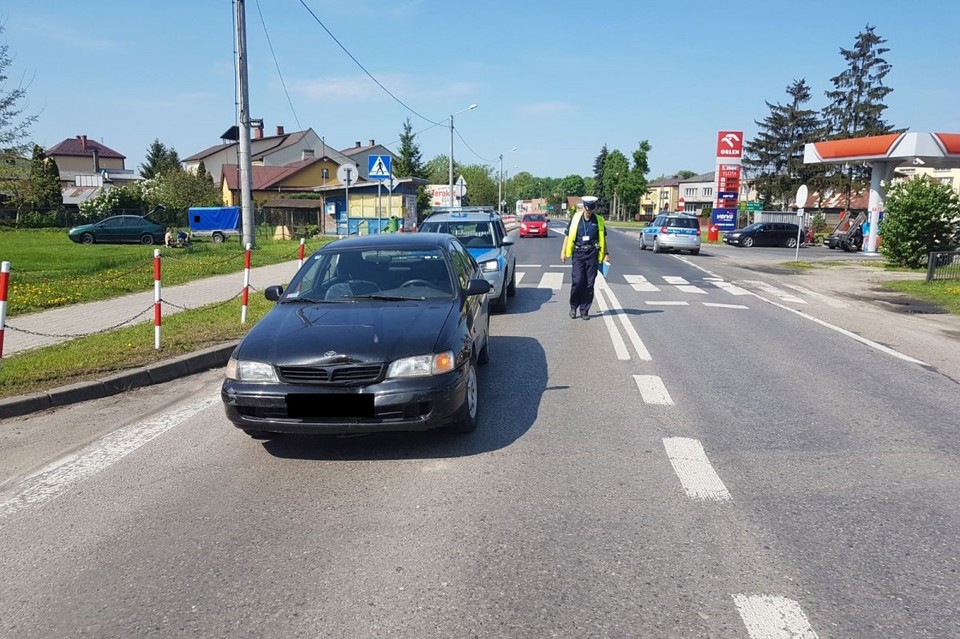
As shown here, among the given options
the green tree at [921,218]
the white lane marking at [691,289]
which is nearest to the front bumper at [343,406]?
the white lane marking at [691,289]

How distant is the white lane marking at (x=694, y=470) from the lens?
4.23 m

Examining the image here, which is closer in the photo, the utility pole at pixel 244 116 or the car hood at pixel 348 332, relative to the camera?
the car hood at pixel 348 332

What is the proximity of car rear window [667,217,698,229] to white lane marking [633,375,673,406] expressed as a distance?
23.9 meters

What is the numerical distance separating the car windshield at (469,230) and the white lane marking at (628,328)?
2.53m

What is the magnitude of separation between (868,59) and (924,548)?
68476 mm

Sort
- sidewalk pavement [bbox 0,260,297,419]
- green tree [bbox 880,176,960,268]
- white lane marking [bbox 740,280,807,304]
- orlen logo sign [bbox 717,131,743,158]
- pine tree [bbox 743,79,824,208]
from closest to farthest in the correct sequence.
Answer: sidewalk pavement [bbox 0,260,297,419], white lane marking [bbox 740,280,807,304], green tree [bbox 880,176,960,268], orlen logo sign [bbox 717,131,743,158], pine tree [bbox 743,79,824,208]

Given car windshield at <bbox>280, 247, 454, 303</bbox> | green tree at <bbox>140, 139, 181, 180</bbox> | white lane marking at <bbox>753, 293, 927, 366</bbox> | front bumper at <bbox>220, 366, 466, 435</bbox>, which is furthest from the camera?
green tree at <bbox>140, 139, 181, 180</bbox>

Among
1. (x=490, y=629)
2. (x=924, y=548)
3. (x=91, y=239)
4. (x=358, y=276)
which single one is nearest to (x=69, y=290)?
(x=358, y=276)

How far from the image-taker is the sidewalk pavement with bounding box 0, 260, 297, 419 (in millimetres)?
6473

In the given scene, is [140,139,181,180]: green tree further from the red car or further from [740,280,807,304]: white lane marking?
[740,280,807,304]: white lane marking

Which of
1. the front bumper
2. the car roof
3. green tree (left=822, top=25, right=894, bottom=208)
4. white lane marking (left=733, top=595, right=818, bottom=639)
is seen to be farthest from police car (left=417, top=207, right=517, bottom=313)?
green tree (left=822, top=25, right=894, bottom=208)

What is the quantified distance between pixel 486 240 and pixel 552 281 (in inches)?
222

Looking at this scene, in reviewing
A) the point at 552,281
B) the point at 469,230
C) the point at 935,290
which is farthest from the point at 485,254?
the point at 935,290

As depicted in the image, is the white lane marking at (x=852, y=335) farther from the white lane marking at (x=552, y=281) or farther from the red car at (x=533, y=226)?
the red car at (x=533, y=226)
